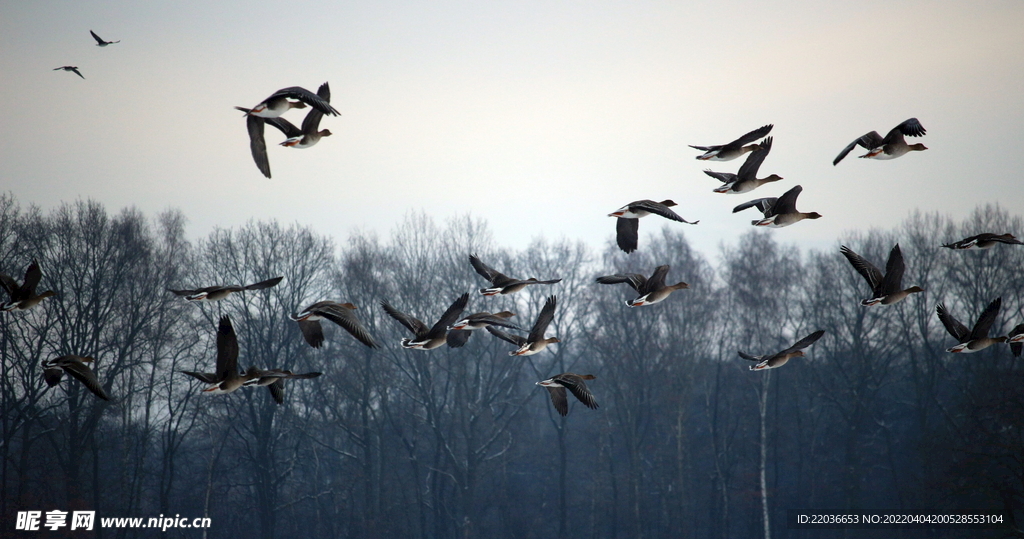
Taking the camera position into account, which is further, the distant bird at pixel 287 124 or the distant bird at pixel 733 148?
the distant bird at pixel 733 148

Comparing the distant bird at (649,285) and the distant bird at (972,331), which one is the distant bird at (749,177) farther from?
the distant bird at (972,331)

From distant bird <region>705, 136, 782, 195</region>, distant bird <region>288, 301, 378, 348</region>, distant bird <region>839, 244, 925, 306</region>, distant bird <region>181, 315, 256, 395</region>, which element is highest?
distant bird <region>705, 136, 782, 195</region>

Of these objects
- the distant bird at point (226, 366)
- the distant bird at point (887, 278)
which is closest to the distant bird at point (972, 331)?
the distant bird at point (887, 278)

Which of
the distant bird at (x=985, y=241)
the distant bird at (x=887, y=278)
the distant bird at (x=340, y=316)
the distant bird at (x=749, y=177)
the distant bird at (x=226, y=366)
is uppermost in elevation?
the distant bird at (x=749, y=177)

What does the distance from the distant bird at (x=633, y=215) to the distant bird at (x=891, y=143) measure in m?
2.92

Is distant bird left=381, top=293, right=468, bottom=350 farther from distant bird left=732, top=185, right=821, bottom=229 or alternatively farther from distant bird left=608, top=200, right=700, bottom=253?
distant bird left=732, top=185, right=821, bottom=229

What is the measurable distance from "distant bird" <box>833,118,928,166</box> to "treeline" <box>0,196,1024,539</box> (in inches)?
785

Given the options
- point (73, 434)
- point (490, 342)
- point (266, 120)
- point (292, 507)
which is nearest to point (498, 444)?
point (490, 342)

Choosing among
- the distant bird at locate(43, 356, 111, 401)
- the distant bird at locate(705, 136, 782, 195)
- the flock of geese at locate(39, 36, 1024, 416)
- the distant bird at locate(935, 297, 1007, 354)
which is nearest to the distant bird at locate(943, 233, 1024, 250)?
the flock of geese at locate(39, 36, 1024, 416)

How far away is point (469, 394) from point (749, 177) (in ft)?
88.6

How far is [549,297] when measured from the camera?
12898 mm

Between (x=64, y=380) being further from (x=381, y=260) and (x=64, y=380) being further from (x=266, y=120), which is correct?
(x=266, y=120)

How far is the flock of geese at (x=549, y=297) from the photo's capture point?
11.7m

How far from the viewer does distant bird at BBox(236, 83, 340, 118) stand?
1044 cm
